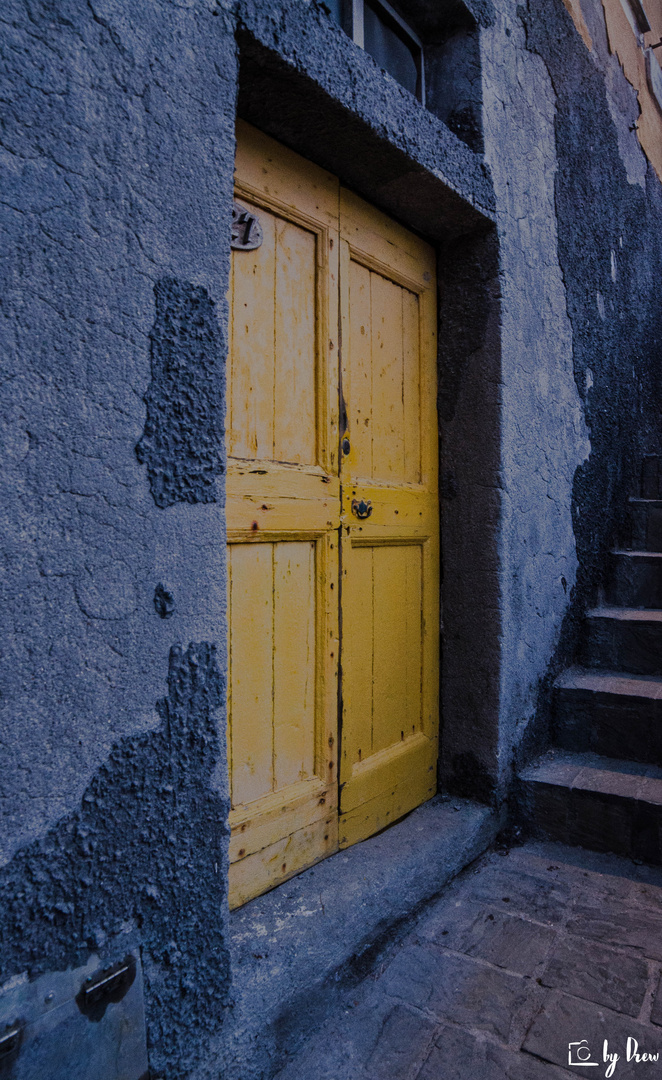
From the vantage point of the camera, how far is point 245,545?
1.73 metres

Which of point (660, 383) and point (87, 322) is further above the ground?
point (660, 383)

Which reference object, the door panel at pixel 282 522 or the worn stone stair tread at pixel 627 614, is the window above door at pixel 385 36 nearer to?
the door panel at pixel 282 522

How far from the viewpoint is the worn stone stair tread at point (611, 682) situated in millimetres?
2562

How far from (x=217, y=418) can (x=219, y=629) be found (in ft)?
1.43

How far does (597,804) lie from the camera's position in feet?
7.52

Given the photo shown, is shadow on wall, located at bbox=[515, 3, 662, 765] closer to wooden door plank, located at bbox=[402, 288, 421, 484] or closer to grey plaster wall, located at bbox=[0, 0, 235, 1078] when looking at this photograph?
wooden door plank, located at bbox=[402, 288, 421, 484]

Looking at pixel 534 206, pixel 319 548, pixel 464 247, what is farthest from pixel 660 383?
pixel 319 548

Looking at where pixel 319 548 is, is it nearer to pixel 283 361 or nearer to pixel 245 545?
pixel 245 545

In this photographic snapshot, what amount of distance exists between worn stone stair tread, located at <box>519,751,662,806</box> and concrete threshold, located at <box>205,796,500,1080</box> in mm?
379

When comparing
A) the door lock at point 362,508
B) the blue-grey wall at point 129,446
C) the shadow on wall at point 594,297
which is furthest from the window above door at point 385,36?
the door lock at point 362,508

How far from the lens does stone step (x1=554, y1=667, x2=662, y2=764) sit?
97.8 inches

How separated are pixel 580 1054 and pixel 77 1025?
108cm

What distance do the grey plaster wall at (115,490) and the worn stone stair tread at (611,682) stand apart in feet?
6.11

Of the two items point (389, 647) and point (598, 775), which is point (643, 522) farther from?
point (389, 647)
